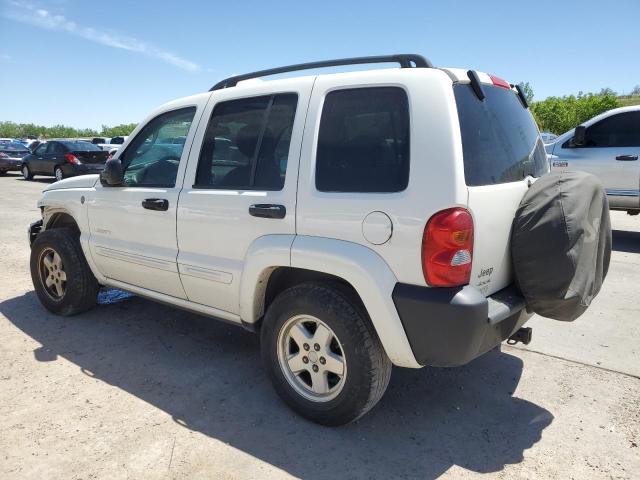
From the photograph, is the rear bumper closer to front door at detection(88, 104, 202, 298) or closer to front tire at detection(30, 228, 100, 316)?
front door at detection(88, 104, 202, 298)

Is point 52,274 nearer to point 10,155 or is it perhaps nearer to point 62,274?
point 62,274

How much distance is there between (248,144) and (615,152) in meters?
6.95

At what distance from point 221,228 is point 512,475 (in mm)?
2118

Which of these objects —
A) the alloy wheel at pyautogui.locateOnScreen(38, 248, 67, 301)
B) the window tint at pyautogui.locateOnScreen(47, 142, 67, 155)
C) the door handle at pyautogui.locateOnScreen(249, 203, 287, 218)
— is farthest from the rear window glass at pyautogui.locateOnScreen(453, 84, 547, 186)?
the window tint at pyautogui.locateOnScreen(47, 142, 67, 155)

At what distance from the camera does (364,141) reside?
2648mm

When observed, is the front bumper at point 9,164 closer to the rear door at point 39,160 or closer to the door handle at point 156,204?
the rear door at point 39,160

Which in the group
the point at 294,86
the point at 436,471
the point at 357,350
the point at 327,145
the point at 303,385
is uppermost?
the point at 294,86

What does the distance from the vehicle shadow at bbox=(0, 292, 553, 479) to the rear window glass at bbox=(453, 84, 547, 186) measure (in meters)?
1.41

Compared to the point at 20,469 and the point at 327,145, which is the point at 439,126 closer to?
the point at 327,145

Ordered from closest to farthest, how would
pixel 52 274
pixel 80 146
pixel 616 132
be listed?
1. pixel 52 274
2. pixel 616 132
3. pixel 80 146

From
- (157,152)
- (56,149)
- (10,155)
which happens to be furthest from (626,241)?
(10,155)

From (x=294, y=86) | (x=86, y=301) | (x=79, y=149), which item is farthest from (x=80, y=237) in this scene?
(x=79, y=149)

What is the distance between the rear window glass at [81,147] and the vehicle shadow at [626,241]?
50.5 ft

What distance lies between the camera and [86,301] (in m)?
4.55
